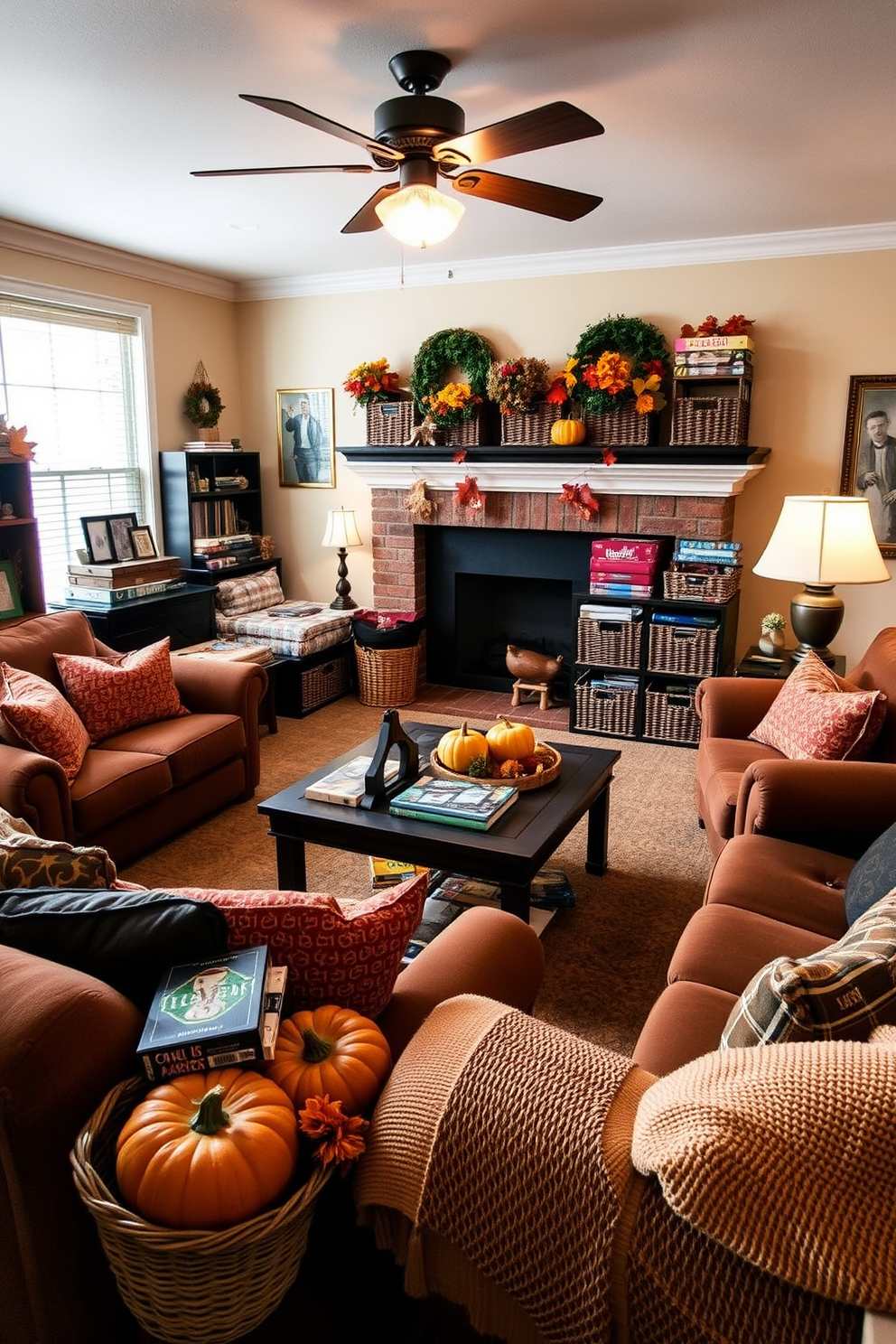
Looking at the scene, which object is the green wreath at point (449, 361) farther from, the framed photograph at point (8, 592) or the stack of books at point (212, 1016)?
the stack of books at point (212, 1016)

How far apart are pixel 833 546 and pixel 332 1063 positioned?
113 inches

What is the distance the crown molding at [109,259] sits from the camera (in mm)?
4328

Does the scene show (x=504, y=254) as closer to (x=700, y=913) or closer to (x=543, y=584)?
(x=543, y=584)

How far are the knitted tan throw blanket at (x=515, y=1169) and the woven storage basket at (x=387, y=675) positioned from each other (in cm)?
415

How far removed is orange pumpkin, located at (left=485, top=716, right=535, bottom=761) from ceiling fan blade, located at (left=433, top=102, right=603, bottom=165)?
1628mm

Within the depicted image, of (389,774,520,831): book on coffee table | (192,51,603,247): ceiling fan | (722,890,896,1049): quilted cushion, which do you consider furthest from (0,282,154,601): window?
(722,890,896,1049): quilted cushion

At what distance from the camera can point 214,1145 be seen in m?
1.03

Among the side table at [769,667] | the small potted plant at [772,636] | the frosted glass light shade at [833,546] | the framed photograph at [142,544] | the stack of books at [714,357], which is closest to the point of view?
the frosted glass light shade at [833,546]

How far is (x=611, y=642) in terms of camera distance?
15.8 ft

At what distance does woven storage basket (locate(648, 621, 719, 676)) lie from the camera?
455 centimetres

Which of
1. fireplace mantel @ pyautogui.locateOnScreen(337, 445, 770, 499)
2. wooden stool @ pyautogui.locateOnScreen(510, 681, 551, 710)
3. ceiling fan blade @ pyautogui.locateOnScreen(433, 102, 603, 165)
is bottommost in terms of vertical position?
wooden stool @ pyautogui.locateOnScreen(510, 681, 551, 710)

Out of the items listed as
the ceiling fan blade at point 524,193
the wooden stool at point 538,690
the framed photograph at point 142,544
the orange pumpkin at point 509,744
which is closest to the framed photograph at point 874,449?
the wooden stool at point 538,690

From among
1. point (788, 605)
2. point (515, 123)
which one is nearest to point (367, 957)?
point (515, 123)

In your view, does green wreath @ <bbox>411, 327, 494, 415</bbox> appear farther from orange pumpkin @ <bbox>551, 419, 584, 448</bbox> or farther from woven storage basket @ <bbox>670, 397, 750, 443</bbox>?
woven storage basket @ <bbox>670, 397, 750, 443</bbox>
